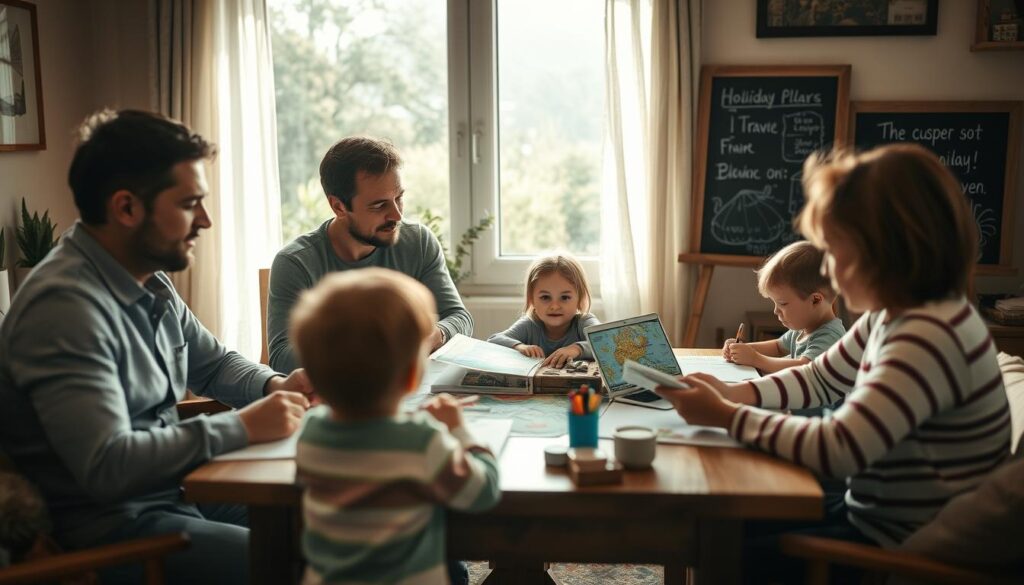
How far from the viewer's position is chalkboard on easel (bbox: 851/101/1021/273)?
362cm

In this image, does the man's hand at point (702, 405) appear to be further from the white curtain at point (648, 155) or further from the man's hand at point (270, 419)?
the white curtain at point (648, 155)

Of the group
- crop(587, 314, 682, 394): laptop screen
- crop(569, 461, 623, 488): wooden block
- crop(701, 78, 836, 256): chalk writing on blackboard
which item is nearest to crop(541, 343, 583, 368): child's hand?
crop(587, 314, 682, 394): laptop screen

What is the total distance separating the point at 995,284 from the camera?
380 cm

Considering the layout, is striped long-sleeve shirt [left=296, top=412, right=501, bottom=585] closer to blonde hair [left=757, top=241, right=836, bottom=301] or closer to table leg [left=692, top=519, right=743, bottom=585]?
table leg [left=692, top=519, right=743, bottom=585]

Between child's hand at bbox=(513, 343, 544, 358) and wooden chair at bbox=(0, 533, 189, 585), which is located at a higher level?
child's hand at bbox=(513, 343, 544, 358)

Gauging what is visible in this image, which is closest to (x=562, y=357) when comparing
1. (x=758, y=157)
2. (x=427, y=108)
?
(x=758, y=157)

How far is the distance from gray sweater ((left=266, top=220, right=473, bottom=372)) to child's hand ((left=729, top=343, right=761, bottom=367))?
2.61 feet

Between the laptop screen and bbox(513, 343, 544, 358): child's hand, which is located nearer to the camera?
the laptop screen

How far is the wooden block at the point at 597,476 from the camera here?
4.75ft

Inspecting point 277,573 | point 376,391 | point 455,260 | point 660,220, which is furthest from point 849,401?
point 455,260

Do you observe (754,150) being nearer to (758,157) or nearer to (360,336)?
(758,157)

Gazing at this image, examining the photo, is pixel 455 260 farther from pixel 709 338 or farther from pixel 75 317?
pixel 75 317

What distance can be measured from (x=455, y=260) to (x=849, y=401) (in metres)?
2.67

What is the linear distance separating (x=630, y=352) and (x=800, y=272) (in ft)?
1.65
